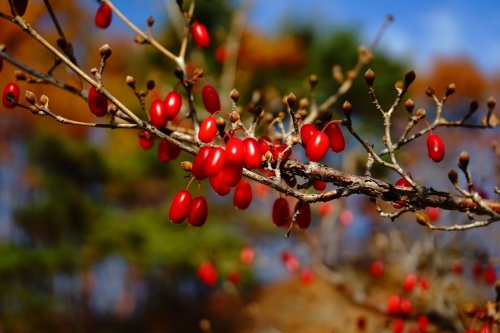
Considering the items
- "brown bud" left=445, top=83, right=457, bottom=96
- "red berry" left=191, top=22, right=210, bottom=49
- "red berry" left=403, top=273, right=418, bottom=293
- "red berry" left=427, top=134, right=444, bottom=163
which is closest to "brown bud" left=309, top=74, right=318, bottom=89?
"red berry" left=191, top=22, right=210, bottom=49

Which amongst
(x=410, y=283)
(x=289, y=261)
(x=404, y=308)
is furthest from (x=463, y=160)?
(x=289, y=261)

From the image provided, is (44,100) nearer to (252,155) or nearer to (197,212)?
(197,212)

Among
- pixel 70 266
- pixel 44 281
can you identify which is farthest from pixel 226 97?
pixel 44 281

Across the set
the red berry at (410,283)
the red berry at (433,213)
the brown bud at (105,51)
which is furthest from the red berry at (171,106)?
the red berry at (433,213)

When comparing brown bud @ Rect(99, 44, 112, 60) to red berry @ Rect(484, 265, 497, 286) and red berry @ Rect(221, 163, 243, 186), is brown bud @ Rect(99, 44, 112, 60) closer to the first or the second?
red berry @ Rect(221, 163, 243, 186)

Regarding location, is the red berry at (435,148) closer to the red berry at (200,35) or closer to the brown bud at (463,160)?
the brown bud at (463,160)
